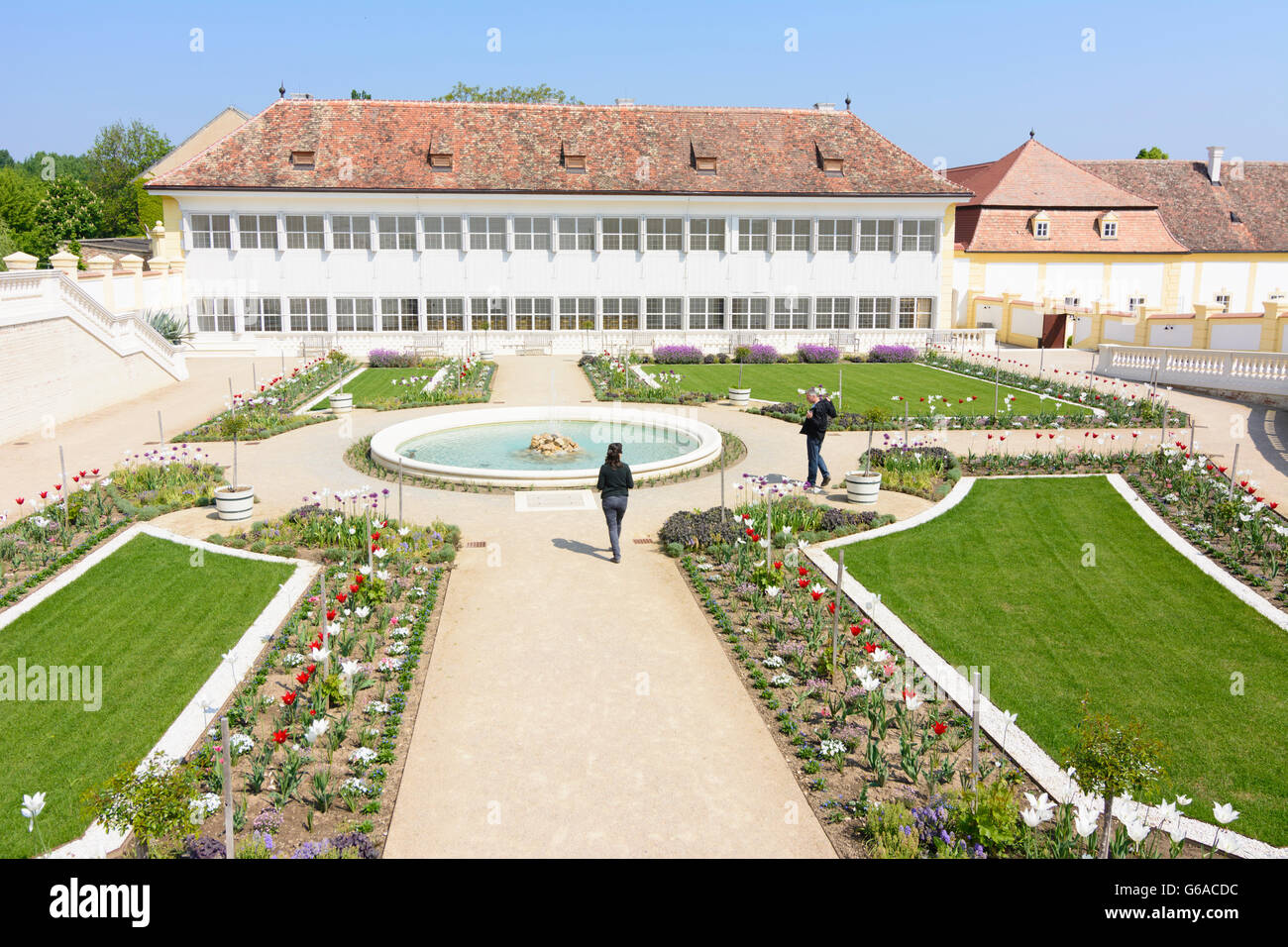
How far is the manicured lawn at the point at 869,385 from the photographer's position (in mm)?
27172

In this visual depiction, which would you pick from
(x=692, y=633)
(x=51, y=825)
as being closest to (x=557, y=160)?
(x=692, y=633)

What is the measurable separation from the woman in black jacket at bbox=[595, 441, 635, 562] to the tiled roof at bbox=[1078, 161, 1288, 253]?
156 feet

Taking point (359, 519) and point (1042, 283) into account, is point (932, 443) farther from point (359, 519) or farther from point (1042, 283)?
point (1042, 283)

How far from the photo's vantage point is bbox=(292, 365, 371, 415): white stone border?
27.0m

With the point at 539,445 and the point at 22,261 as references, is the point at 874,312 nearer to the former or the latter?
the point at 539,445

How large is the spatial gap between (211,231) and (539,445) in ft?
88.9

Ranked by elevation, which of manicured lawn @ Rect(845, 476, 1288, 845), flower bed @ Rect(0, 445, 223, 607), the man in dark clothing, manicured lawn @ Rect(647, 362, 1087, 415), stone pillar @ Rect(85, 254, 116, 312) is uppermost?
stone pillar @ Rect(85, 254, 116, 312)

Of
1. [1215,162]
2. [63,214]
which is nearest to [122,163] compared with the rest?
[63,214]

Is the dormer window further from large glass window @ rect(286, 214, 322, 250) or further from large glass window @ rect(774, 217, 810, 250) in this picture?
large glass window @ rect(286, 214, 322, 250)

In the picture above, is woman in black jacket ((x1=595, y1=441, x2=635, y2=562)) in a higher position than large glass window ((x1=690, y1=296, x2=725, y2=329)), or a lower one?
lower

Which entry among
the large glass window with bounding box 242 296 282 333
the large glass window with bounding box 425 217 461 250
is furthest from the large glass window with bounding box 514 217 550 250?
the large glass window with bounding box 242 296 282 333

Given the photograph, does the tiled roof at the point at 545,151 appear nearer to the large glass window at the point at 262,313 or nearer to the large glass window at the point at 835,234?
the large glass window at the point at 835,234
